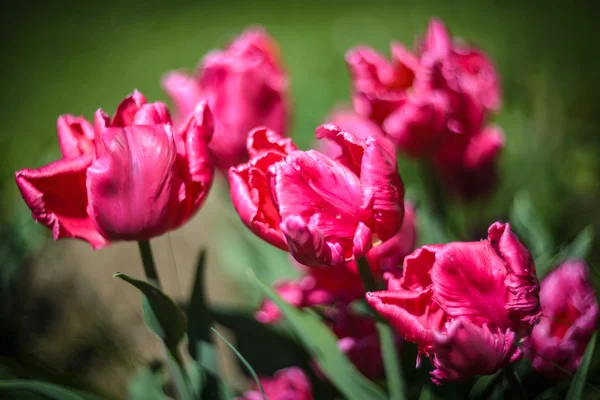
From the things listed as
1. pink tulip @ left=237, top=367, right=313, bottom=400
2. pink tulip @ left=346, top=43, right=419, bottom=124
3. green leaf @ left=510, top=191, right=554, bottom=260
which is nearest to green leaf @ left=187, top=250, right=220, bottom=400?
pink tulip @ left=237, top=367, right=313, bottom=400

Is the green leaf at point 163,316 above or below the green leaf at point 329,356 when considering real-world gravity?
above

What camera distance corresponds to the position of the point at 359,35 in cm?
248

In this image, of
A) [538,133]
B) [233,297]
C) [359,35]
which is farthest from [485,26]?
[233,297]

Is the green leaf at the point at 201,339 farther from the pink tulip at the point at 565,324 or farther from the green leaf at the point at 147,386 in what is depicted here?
the pink tulip at the point at 565,324

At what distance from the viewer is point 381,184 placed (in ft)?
1.31

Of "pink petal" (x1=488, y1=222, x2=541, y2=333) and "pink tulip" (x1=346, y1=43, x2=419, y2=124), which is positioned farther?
"pink tulip" (x1=346, y1=43, x2=419, y2=124)

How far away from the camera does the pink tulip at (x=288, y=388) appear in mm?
523

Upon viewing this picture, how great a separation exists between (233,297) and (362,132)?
41cm

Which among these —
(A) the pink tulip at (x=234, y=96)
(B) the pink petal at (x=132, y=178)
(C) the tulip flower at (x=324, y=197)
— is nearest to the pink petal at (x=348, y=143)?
(C) the tulip flower at (x=324, y=197)

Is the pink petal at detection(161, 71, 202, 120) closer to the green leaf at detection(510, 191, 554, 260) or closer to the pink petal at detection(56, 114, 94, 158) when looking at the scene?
the pink petal at detection(56, 114, 94, 158)

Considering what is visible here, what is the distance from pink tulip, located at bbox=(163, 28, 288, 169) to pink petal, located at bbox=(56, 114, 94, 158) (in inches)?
6.7

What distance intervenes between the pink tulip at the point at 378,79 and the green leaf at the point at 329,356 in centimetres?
24

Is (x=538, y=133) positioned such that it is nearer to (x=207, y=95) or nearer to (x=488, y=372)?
(x=207, y=95)

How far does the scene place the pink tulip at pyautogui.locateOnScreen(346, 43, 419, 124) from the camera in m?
0.62
